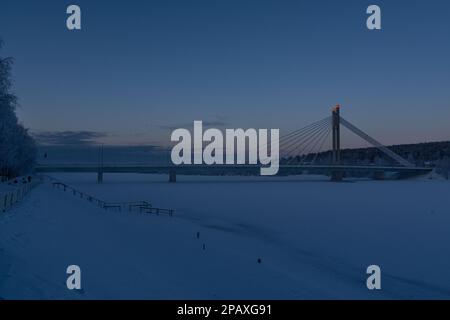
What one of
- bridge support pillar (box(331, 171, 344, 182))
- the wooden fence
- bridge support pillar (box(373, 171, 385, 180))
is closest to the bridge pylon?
bridge support pillar (box(331, 171, 344, 182))

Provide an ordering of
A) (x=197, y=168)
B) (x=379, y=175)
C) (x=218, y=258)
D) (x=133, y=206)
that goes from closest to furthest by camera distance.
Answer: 1. (x=218, y=258)
2. (x=133, y=206)
3. (x=197, y=168)
4. (x=379, y=175)

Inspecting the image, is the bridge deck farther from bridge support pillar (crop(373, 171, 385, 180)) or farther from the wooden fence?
the wooden fence

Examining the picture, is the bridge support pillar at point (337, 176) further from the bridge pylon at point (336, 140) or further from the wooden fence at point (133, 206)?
the wooden fence at point (133, 206)

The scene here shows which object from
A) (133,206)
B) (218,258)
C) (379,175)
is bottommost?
(379,175)

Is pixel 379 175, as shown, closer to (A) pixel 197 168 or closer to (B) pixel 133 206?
(A) pixel 197 168

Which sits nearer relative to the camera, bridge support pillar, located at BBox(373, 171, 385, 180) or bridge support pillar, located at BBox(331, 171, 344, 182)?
bridge support pillar, located at BBox(331, 171, 344, 182)

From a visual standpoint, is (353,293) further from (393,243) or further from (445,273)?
(393,243)

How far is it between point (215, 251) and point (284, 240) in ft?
12.8

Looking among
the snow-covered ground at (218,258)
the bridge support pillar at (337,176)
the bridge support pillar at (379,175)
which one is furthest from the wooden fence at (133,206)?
the bridge support pillar at (379,175)

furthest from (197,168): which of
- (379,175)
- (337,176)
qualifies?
(379,175)

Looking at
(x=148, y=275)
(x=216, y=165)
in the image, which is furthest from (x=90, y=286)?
(x=216, y=165)

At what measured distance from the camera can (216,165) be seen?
2717 inches

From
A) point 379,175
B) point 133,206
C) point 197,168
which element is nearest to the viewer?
point 133,206

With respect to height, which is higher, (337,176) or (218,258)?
(218,258)
